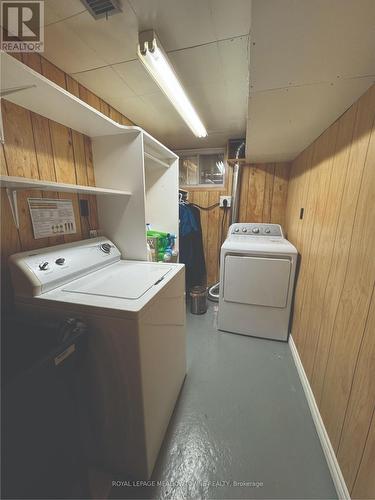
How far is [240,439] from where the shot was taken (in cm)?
130

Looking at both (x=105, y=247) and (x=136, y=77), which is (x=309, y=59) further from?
(x=105, y=247)

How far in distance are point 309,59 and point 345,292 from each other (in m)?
1.16

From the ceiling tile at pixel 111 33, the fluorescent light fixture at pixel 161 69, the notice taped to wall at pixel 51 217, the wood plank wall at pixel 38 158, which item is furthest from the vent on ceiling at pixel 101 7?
the notice taped to wall at pixel 51 217

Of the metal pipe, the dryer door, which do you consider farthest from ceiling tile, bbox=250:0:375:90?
the metal pipe

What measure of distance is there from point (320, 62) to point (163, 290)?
129 centimetres

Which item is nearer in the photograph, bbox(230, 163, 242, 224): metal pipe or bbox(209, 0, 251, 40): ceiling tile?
bbox(209, 0, 251, 40): ceiling tile

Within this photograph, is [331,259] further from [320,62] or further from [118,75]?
[118,75]

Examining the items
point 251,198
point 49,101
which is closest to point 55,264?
point 49,101

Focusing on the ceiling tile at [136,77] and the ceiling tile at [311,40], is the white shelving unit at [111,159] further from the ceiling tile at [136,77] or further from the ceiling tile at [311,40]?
the ceiling tile at [311,40]

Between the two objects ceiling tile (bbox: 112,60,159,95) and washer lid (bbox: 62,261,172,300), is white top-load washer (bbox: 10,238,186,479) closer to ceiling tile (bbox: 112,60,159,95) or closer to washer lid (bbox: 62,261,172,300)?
washer lid (bbox: 62,261,172,300)

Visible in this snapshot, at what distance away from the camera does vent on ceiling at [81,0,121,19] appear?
94 centimetres

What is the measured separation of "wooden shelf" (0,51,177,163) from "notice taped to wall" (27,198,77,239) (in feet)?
1.62

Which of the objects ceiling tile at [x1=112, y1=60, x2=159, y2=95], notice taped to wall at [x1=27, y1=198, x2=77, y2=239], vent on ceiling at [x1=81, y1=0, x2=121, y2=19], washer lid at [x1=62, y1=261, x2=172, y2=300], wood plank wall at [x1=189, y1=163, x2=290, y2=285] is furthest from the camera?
wood plank wall at [x1=189, y1=163, x2=290, y2=285]

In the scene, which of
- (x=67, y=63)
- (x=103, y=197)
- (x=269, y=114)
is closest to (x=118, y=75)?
(x=67, y=63)
